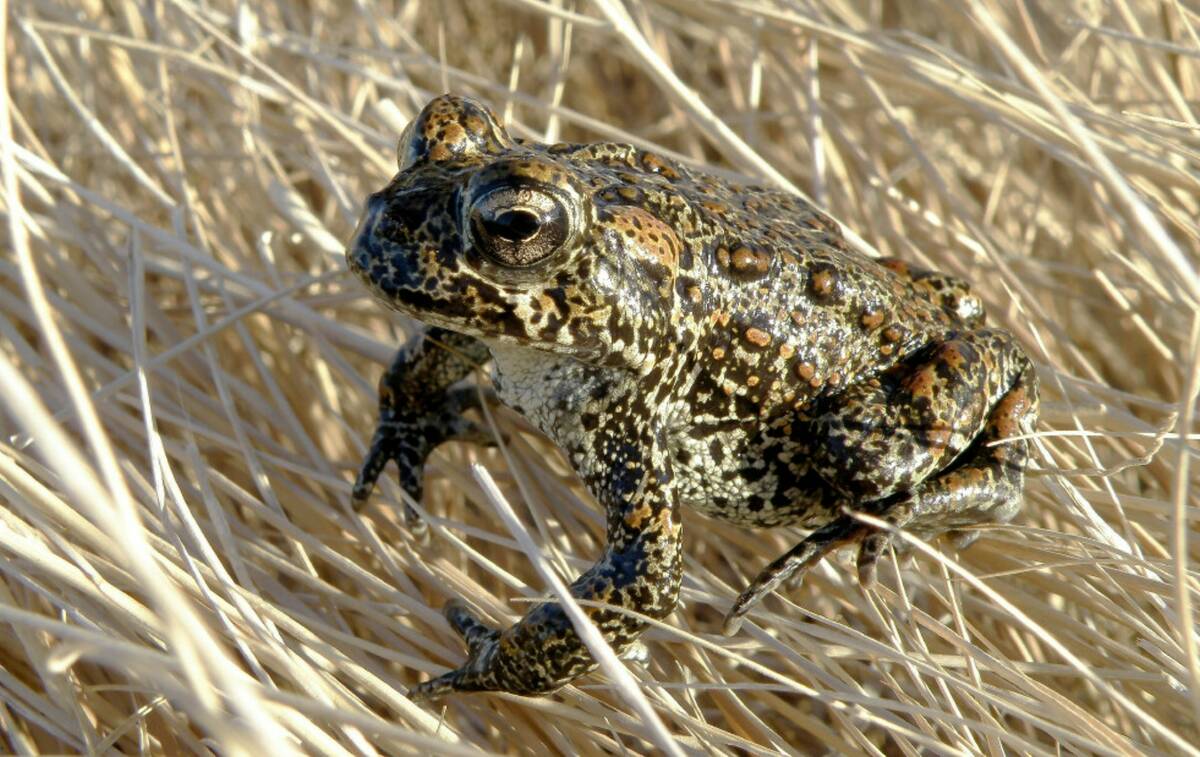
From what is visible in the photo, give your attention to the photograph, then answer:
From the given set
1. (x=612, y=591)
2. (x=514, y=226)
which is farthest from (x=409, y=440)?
(x=514, y=226)

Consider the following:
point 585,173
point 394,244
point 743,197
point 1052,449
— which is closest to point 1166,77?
point 1052,449

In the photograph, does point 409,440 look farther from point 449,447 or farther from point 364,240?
point 364,240

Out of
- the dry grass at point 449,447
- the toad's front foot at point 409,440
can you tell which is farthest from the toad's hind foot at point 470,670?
the toad's front foot at point 409,440

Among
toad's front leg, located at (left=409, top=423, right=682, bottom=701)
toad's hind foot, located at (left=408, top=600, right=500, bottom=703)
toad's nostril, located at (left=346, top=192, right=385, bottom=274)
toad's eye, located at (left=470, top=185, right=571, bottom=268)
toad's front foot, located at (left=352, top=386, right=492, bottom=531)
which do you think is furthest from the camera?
toad's front foot, located at (left=352, top=386, right=492, bottom=531)

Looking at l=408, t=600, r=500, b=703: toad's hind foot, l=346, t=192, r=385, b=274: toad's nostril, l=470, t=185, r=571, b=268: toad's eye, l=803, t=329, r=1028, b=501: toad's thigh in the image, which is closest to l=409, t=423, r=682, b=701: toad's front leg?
l=408, t=600, r=500, b=703: toad's hind foot

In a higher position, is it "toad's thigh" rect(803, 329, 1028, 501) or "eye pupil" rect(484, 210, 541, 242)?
"eye pupil" rect(484, 210, 541, 242)

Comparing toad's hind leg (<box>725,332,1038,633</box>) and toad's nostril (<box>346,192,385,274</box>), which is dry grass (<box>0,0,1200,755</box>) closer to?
toad's hind leg (<box>725,332,1038,633</box>)

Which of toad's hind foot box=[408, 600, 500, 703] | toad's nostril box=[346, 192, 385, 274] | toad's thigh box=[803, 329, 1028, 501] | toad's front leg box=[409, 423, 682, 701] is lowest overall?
toad's hind foot box=[408, 600, 500, 703]

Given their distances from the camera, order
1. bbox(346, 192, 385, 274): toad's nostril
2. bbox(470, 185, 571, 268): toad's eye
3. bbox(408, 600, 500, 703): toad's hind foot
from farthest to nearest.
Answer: bbox(408, 600, 500, 703): toad's hind foot → bbox(346, 192, 385, 274): toad's nostril → bbox(470, 185, 571, 268): toad's eye
